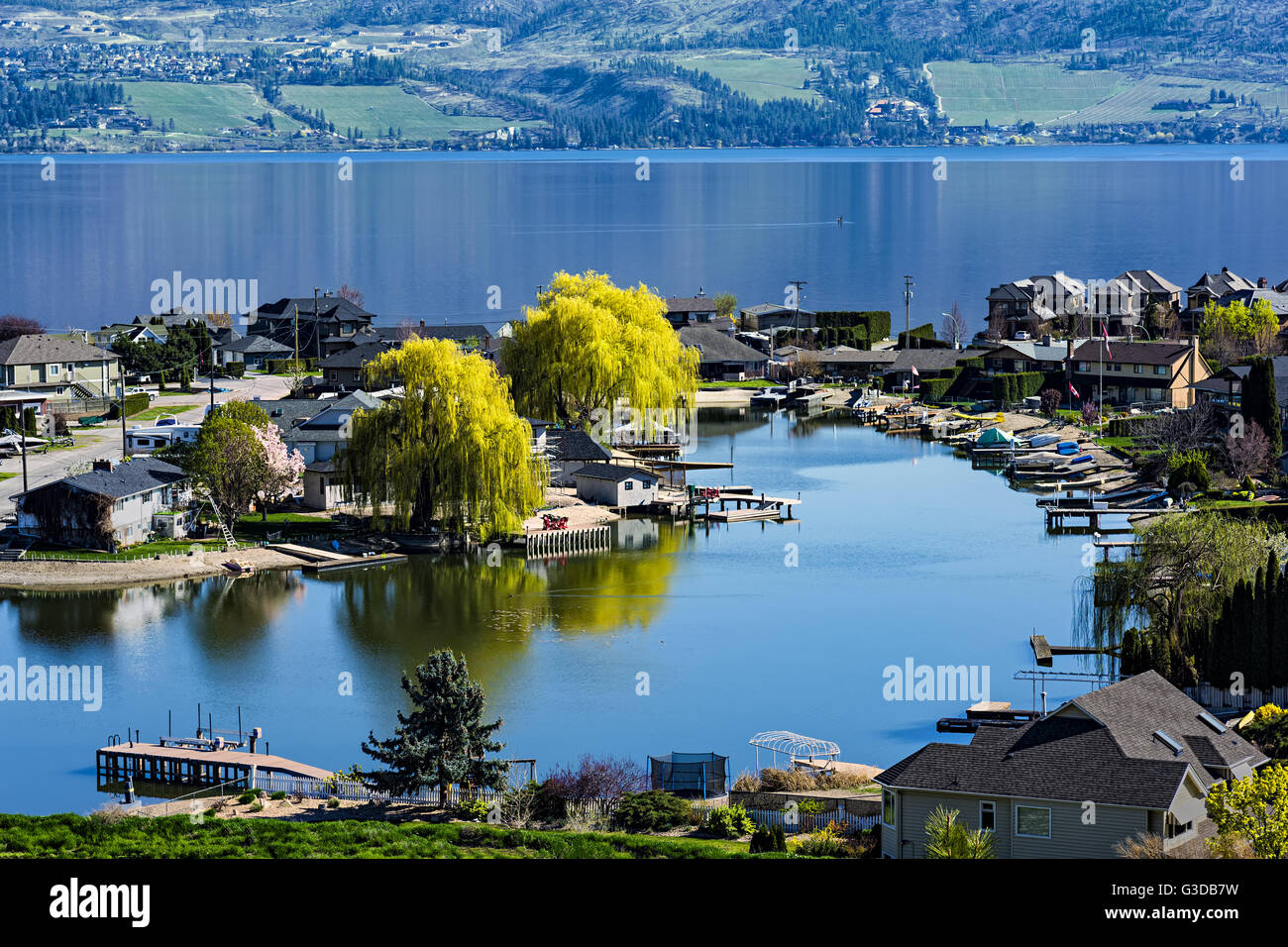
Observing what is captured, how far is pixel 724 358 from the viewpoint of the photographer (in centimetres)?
10200

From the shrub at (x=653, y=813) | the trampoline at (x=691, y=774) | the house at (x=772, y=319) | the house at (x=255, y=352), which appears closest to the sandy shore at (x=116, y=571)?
the trampoline at (x=691, y=774)

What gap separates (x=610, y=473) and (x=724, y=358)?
3755 centimetres

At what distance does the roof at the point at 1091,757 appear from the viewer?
2572 cm

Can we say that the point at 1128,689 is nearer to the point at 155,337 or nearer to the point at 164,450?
the point at 164,450

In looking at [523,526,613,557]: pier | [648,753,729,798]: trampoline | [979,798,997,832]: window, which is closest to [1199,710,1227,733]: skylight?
[979,798,997,832]: window

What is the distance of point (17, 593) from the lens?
168ft

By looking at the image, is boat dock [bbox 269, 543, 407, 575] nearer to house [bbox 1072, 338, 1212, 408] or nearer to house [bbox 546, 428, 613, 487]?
house [bbox 546, 428, 613, 487]

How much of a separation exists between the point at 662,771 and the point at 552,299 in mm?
49308

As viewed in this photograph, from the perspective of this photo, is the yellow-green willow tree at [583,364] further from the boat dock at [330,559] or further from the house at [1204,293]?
the house at [1204,293]

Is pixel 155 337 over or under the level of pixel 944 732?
over

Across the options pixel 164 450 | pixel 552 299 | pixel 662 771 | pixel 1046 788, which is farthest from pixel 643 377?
pixel 1046 788

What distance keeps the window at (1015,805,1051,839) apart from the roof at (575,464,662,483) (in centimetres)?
4002

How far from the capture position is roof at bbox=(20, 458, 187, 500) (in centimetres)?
5504

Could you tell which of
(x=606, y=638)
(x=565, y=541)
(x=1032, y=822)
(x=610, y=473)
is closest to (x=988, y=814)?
(x=1032, y=822)
